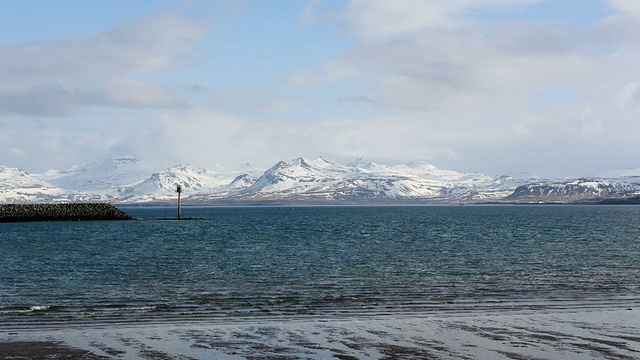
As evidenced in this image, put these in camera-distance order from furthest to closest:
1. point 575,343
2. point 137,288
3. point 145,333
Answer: point 137,288
point 145,333
point 575,343

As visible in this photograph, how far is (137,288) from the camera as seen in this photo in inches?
1571

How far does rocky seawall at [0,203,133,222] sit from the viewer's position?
174 metres

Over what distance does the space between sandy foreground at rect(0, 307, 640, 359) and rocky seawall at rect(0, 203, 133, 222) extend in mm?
160870

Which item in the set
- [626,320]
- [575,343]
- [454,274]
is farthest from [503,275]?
[575,343]

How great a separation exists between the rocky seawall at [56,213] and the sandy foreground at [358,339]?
16087 cm

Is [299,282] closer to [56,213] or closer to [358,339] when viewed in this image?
[358,339]

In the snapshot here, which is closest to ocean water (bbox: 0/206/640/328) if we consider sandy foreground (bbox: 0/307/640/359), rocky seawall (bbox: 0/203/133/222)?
sandy foreground (bbox: 0/307/640/359)

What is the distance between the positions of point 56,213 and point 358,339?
564 feet

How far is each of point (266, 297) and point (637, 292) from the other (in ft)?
60.1

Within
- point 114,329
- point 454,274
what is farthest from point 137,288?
point 454,274

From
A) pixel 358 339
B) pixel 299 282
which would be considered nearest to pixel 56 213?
pixel 299 282

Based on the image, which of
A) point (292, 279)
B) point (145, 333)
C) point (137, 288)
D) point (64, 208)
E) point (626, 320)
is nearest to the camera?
point (145, 333)

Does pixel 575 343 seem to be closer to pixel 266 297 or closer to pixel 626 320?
pixel 626 320

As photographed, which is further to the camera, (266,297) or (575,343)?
(266,297)
